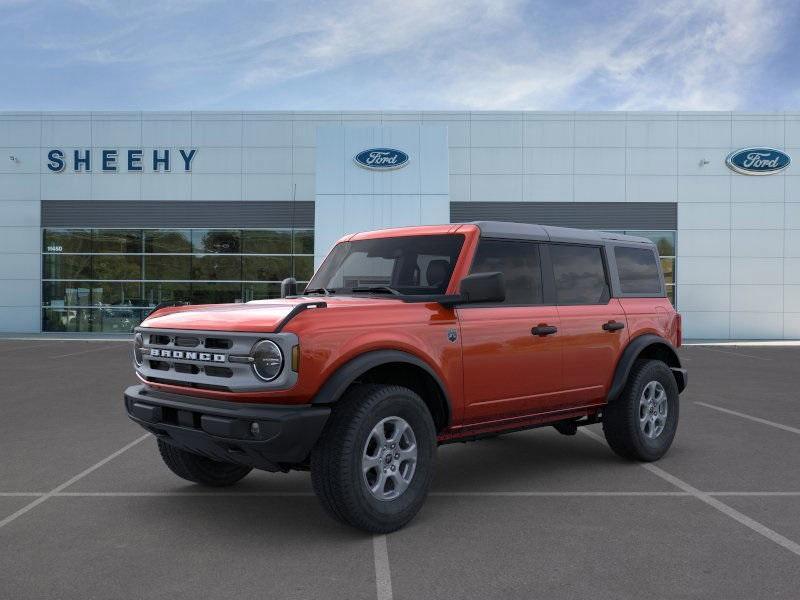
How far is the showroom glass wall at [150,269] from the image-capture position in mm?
26141

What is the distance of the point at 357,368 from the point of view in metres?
4.09

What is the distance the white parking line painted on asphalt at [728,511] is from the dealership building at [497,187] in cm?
2067

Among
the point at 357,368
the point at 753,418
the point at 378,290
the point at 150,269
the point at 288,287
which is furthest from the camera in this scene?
the point at 150,269

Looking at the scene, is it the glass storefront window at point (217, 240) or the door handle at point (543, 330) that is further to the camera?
the glass storefront window at point (217, 240)

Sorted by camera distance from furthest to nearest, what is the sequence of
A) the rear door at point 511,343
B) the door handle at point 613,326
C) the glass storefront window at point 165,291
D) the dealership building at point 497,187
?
the glass storefront window at point 165,291, the dealership building at point 497,187, the door handle at point 613,326, the rear door at point 511,343

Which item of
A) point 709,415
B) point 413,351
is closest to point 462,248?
point 413,351

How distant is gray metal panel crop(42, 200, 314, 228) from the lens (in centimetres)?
2609

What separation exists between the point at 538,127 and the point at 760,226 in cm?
897

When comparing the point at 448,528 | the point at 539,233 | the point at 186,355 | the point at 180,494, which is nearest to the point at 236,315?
the point at 186,355

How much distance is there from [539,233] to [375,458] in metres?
2.37

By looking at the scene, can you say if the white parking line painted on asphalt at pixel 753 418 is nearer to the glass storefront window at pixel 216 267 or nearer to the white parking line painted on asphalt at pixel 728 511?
the white parking line painted on asphalt at pixel 728 511

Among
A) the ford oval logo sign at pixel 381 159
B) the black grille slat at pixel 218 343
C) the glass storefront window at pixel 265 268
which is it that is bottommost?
the black grille slat at pixel 218 343

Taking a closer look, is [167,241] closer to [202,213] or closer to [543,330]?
[202,213]

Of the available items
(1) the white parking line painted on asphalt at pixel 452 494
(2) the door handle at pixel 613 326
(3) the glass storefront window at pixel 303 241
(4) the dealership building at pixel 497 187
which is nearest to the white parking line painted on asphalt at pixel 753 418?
(1) the white parking line painted on asphalt at pixel 452 494
